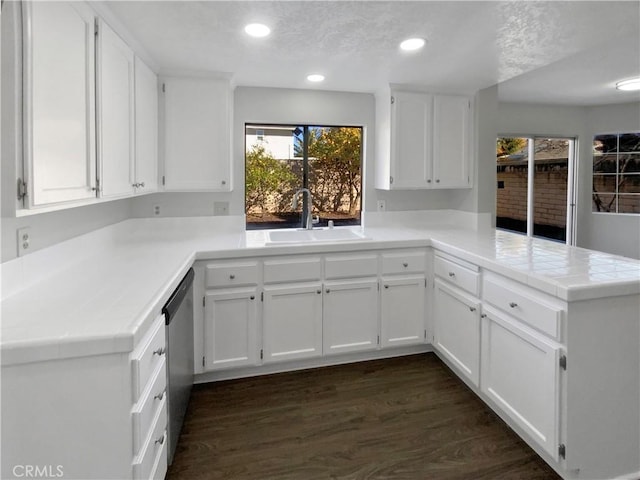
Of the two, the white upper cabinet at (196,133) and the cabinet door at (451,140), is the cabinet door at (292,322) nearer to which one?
the white upper cabinet at (196,133)

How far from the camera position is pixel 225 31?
214 centimetres

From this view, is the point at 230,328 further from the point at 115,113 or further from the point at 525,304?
the point at 525,304

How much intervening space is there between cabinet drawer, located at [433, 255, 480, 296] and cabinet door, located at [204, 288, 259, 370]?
1.29 meters

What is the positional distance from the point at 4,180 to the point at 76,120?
468 mm

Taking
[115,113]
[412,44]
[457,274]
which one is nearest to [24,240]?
[115,113]

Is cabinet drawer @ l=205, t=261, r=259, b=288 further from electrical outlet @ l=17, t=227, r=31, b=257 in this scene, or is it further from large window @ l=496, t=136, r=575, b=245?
large window @ l=496, t=136, r=575, b=245

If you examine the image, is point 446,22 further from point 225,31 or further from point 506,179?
point 506,179

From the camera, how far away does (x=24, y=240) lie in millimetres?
1641

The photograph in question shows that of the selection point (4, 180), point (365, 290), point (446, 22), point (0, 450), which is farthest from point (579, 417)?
point (4, 180)

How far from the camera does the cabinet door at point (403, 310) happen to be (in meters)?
2.88

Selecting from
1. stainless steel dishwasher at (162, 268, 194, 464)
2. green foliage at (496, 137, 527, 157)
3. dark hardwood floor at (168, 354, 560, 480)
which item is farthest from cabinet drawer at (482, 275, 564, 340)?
green foliage at (496, 137, 527, 157)

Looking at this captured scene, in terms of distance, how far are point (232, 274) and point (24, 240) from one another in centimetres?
114

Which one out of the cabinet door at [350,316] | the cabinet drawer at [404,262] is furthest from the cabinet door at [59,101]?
the cabinet drawer at [404,262]

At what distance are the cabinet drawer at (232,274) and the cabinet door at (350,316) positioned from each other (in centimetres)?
51
